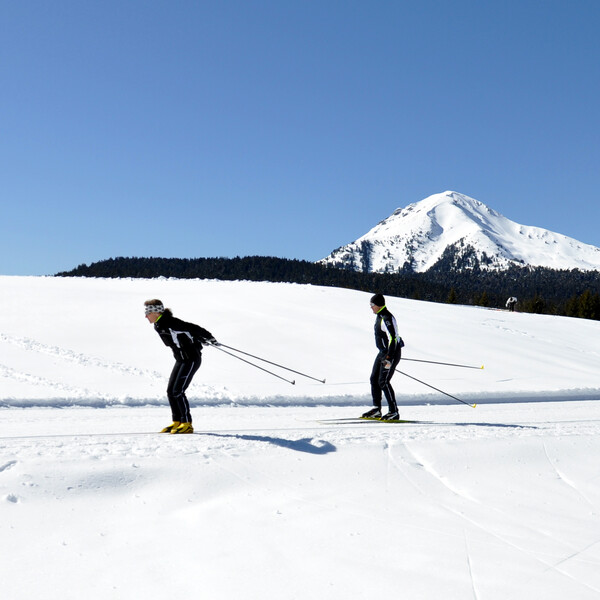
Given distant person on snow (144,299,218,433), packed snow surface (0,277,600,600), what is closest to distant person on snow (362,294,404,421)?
packed snow surface (0,277,600,600)

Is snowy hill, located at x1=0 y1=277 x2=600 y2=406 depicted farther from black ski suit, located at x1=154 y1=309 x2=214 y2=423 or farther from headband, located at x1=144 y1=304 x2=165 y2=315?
headband, located at x1=144 y1=304 x2=165 y2=315

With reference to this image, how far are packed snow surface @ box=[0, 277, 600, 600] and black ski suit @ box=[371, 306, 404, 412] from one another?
2.86 feet

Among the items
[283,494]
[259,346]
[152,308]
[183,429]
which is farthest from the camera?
[259,346]

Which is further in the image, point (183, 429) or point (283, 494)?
point (183, 429)

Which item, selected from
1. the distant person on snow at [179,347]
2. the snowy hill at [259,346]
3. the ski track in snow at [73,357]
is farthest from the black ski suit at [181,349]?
the ski track in snow at [73,357]

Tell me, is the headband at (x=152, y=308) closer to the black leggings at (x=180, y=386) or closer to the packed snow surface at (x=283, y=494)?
the black leggings at (x=180, y=386)

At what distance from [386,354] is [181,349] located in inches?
136

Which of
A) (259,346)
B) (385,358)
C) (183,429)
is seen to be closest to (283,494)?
(183,429)

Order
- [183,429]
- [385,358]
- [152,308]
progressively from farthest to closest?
[385,358]
[183,429]
[152,308]

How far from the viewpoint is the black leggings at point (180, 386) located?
695 centimetres

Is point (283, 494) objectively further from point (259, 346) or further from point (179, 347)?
point (259, 346)

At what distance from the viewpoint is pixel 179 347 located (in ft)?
22.6

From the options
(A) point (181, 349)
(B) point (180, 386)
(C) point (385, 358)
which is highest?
(A) point (181, 349)

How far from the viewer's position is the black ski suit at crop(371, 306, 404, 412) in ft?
28.6
